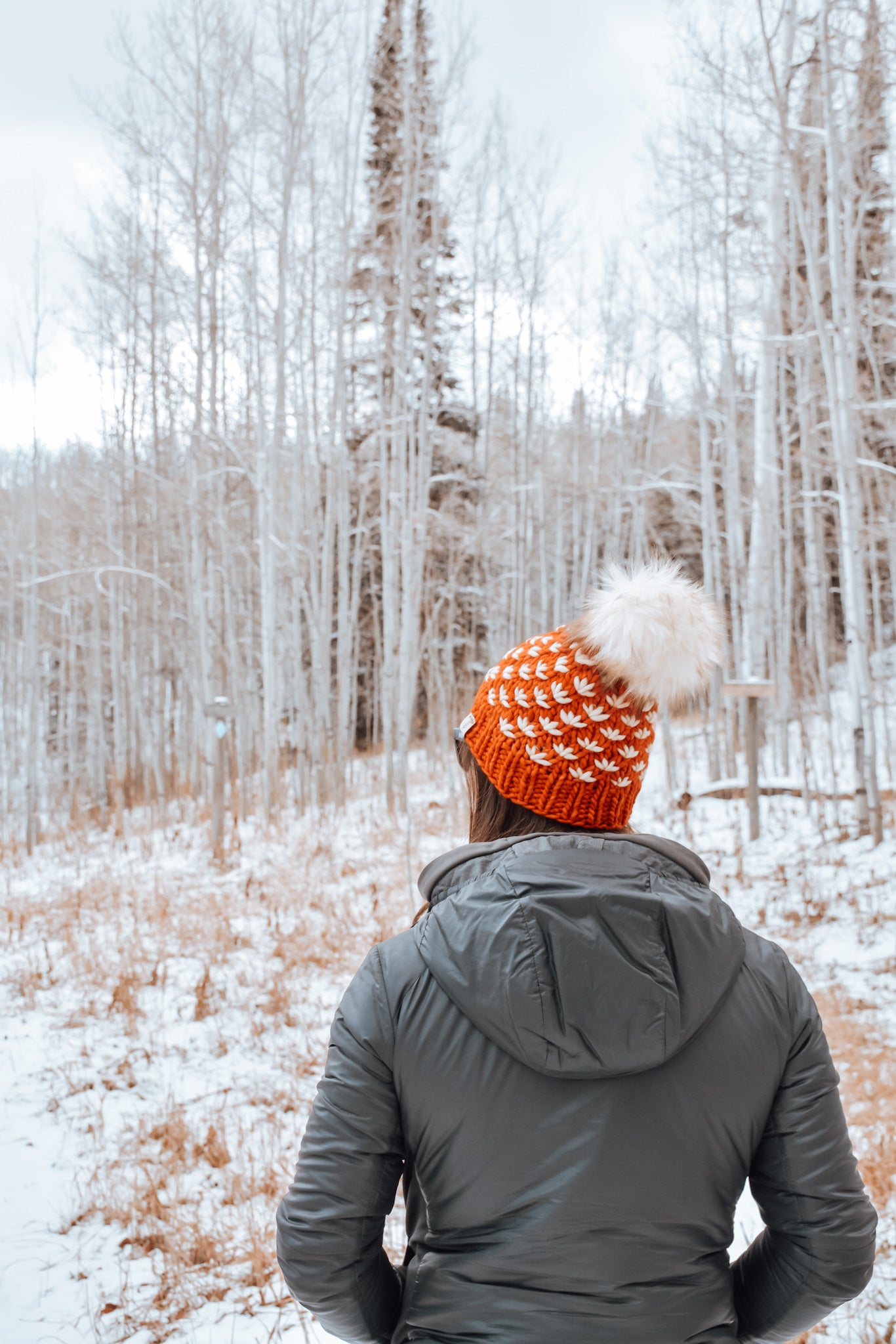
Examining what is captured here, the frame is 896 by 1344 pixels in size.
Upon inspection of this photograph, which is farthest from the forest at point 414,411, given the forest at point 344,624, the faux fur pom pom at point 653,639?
the faux fur pom pom at point 653,639

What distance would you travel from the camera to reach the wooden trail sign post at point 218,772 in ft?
27.8

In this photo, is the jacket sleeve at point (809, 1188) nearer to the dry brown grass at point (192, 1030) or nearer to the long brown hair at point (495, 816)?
the long brown hair at point (495, 816)

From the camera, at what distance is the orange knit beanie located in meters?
1.25

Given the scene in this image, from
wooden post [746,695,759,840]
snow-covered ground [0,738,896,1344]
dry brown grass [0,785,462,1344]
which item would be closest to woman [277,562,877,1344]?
snow-covered ground [0,738,896,1344]

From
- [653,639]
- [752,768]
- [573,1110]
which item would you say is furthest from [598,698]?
[752,768]

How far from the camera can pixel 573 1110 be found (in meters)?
1.07

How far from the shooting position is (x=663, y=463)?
20891 millimetres

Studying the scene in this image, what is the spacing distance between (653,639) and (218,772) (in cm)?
798

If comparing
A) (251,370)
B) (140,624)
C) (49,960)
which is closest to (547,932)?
(49,960)

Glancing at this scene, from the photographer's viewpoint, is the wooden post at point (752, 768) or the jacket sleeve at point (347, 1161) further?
the wooden post at point (752, 768)

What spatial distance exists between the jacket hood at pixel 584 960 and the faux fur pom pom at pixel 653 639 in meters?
0.27

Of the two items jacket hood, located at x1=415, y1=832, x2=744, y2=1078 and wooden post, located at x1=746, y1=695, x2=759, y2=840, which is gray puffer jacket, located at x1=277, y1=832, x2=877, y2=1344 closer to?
jacket hood, located at x1=415, y1=832, x2=744, y2=1078

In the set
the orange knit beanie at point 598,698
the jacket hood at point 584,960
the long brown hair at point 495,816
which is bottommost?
the jacket hood at point 584,960

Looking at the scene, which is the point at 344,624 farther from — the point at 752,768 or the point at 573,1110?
the point at 573,1110
